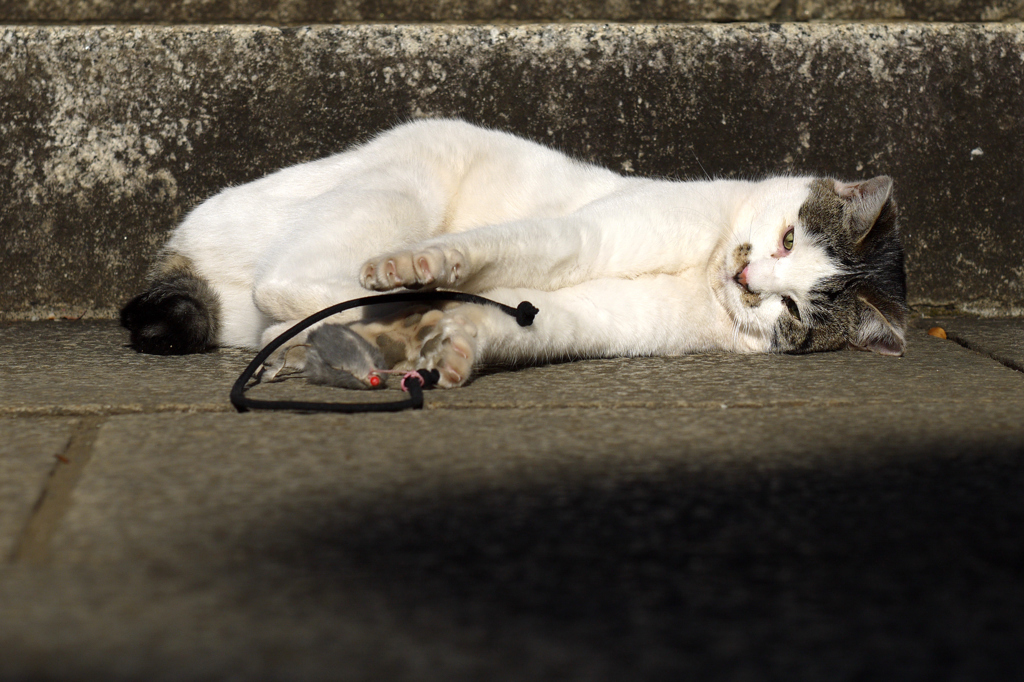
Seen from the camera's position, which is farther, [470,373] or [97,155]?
[97,155]

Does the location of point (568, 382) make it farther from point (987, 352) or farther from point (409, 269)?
point (987, 352)

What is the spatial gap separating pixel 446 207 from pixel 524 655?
6.07 ft

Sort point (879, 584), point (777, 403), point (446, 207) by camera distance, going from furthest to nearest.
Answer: point (446, 207), point (777, 403), point (879, 584)

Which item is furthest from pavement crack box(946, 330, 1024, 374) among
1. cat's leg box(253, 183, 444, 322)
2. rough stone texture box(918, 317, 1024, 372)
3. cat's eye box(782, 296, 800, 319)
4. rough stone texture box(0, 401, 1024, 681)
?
cat's leg box(253, 183, 444, 322)

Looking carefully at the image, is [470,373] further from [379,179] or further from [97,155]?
[97,155]

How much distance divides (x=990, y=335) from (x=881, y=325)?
21.9 inches

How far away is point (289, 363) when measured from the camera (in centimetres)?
203

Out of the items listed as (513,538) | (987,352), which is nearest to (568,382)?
(513,538)

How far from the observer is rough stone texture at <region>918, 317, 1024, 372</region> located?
7.81 ft

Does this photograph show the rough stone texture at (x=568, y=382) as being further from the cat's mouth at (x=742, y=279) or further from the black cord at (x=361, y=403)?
the cat's mouth at (x=742, y=279)

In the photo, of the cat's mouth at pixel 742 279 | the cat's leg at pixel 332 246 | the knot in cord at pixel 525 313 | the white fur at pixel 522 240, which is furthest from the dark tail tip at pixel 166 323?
the cat's mouth at pixel 742 279

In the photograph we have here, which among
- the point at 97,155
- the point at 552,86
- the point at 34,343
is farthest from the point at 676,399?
the point at 97,155

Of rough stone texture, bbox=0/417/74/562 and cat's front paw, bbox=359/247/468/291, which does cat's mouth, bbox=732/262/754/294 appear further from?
rough stone texture, bbox=0/417/74/562

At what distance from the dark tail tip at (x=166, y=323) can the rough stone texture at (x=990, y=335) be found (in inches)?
86.9
